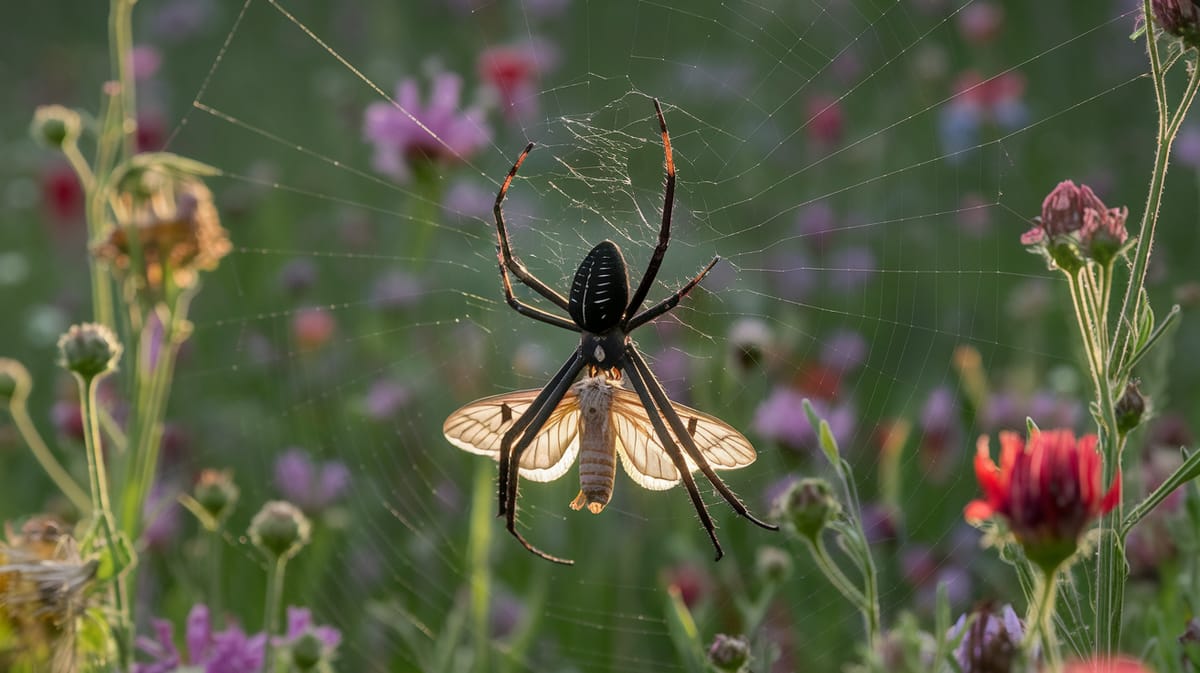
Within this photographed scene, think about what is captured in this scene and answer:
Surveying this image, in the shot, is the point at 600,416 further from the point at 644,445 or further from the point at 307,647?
the point at 307,647

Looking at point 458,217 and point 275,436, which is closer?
point 275,436

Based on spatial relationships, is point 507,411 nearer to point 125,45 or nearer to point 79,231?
point 125,45

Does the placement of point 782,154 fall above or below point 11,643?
above

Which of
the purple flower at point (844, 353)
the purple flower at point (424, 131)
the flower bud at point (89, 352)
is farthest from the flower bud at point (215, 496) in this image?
the purple flower at point (844, 353)

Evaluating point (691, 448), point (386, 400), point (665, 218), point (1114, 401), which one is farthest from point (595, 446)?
point (386, 400)

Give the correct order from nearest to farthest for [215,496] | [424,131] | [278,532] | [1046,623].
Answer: [1046,623], [278,532], [215,496], [424,131]

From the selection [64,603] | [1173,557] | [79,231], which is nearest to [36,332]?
[79,231]

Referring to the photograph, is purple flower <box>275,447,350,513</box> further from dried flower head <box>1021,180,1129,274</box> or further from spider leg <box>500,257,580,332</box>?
dried flower head <box>1021,180,1129,274</box>
